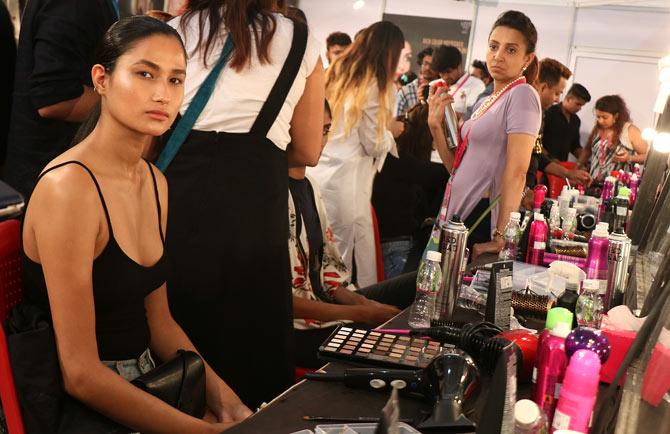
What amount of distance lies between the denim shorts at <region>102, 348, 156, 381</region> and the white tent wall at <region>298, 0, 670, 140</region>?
690 cm

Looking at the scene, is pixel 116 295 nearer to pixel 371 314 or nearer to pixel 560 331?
pixel 560 331

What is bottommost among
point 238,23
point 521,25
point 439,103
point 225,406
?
point 225,406

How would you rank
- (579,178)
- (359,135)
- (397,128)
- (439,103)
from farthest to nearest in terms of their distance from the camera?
(579,178) < (397,128) < (359,135) < (439,103)

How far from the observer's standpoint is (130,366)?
153cm

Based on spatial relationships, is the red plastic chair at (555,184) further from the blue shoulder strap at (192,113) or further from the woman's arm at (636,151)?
the blue shoulder strap at (192,113)

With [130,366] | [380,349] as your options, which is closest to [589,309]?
[380,349]

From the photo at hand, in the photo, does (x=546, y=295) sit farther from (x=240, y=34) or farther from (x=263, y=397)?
(x=240, y=34)

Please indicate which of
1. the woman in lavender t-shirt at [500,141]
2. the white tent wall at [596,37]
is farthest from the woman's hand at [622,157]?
the woman in lavender t-shirt at [500,141]

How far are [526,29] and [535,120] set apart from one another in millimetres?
362

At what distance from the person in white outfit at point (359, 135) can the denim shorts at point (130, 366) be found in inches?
85.1

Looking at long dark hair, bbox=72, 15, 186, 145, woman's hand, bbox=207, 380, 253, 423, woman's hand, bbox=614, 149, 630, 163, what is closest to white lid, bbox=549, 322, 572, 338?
woman's hand, bbox=207, 380, 253, 423

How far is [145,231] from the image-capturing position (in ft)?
5.19

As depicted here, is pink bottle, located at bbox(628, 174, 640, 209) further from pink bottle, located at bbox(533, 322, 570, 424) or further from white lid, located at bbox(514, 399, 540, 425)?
white lid, located at bbox(514, 399, 540, 425)

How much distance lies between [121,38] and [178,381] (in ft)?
2.21
